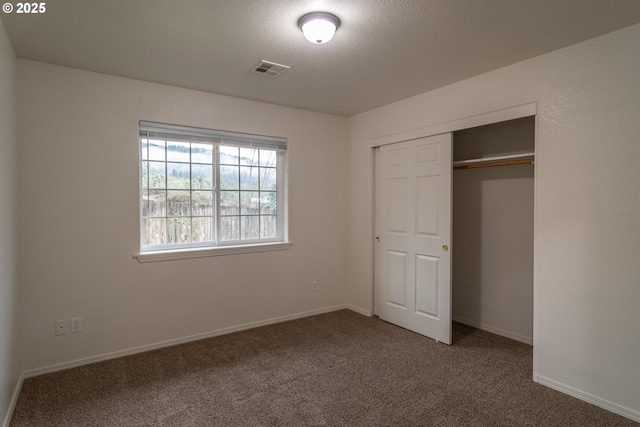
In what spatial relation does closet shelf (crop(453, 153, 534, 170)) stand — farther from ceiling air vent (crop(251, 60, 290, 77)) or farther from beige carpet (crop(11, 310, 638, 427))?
ceiling air vent (crop(251, 60, 290, 77))

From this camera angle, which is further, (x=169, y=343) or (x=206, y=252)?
(x=206, y=252)

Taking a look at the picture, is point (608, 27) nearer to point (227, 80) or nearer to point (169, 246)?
point (227, 80)

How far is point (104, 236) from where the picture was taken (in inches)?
115

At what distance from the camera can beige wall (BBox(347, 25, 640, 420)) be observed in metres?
2.18

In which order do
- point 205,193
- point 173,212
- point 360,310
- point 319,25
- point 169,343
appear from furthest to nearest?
point 360,310, point 205,193, point 173,212, point 169,343, point 319,25

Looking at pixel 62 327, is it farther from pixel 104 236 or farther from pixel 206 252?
pixel 206 252

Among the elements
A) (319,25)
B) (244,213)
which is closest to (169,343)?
(244,213)

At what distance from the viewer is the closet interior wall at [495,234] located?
132 inches

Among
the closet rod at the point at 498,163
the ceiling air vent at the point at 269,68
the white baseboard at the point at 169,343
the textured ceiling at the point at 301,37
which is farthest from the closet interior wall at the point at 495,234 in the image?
the ceiling air vent at the point at 269,68

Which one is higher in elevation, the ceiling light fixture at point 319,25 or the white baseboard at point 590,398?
the ceiling light fixture at point 319,25

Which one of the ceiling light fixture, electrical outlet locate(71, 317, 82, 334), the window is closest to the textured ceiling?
the ceiling light fixture

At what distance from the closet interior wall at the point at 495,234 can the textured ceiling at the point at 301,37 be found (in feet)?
3.11

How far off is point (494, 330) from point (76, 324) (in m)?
3.92

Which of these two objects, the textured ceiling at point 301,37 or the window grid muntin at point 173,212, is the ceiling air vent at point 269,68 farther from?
the window grid muntin at point 173,212
